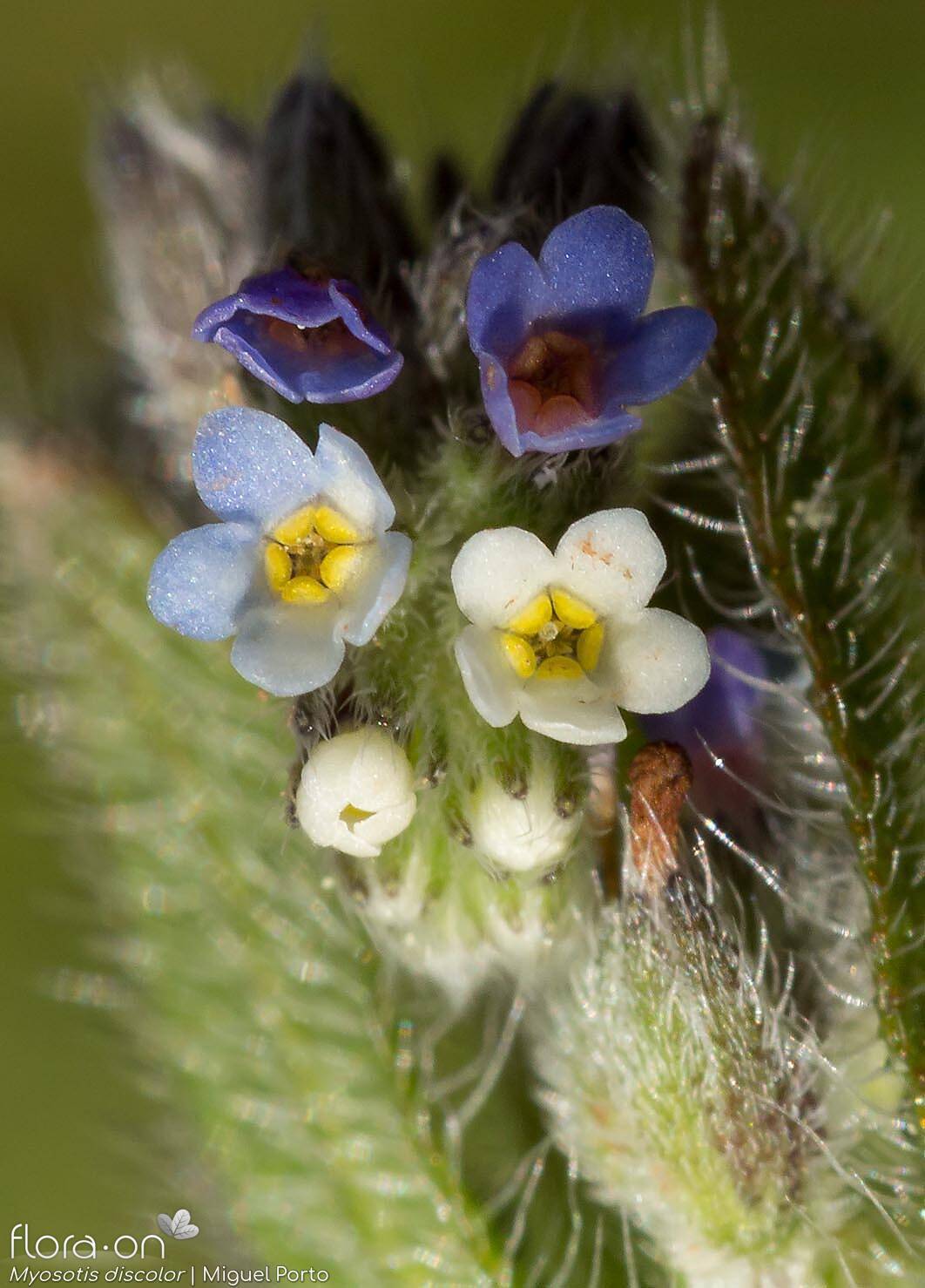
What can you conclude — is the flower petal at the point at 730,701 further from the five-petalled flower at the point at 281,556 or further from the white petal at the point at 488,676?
the five-petalled flower at the point at 281,556

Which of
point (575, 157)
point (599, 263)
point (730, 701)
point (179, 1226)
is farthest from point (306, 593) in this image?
point (179, 1226)

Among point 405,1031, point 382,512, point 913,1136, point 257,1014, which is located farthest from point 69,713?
point 913,1136

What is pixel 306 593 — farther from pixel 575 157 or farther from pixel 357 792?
pixel 575 157

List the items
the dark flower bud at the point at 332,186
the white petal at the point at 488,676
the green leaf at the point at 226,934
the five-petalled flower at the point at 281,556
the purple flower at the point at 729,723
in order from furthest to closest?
the dark flower bud at the point at 332,186, the green leaf at the point at 226,934, the purple flower at the point at 729,723, the five-petalled flower at the point at 281,556, the white petal at the point at 488,676

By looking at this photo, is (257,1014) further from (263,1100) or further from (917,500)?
(917,500)

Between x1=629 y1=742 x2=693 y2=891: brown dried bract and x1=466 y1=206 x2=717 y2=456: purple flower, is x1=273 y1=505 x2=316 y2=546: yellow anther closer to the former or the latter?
x1=466 y1=206 x2=717 y2=456: purple flower

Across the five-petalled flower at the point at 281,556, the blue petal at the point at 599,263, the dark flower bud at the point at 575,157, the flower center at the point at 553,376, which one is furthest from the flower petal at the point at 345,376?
the dark flower bud at the point at 575,157
